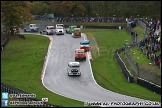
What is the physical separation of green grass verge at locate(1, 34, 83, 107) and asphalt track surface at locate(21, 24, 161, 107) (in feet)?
3.54

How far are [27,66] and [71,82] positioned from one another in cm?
994

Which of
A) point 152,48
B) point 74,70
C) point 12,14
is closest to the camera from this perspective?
point 74,70

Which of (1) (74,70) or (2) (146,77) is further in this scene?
(1) (74,70)

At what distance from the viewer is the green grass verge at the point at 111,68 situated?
3553cm

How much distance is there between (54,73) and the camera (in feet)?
147

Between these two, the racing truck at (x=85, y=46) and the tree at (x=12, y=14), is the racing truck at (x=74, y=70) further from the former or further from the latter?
the tree at (x=12, y=14)

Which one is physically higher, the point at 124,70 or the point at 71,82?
the point at 124,70

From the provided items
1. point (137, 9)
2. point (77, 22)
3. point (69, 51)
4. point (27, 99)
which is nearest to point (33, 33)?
point (77, 22)

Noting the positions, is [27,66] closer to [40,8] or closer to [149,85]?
[149,85]

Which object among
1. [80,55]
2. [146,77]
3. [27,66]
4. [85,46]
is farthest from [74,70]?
[85,46]

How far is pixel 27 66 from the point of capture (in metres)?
48.2

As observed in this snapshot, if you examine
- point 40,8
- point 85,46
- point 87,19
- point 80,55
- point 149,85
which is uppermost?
point 40,8

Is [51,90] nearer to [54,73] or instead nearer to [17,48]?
[54,73]

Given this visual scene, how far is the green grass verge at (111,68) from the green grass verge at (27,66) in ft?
21.3
